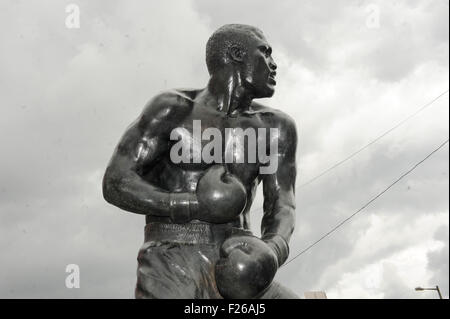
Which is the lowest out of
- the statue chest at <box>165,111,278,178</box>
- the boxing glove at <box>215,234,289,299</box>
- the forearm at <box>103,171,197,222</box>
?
the boxing glove at <box>215,234,289,299</box>

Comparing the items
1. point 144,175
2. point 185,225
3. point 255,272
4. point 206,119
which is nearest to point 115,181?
point 144,175

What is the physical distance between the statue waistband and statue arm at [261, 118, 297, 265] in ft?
1.13

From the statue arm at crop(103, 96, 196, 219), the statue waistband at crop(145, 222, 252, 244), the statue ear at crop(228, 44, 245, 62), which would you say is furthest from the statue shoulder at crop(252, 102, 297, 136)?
the statue waistband at crop(145, 222, 252, 244)

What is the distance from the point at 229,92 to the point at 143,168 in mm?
932

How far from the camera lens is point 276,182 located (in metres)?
4.84

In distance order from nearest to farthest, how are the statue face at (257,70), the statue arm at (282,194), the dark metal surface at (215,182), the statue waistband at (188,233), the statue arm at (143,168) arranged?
the dark metal surface at (215,182) → the statue arm at (143,168) → the statue waistband at (188,233) → the statue arm at (282,194) → the statue face at (257,70)

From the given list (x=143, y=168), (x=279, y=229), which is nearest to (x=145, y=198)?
(x=143, y=168)

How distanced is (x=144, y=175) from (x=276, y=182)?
3.48ft

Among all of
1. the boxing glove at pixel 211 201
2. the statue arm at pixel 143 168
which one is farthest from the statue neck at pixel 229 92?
the boxing glove at pixel 211 201

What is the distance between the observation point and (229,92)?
15.8 ft

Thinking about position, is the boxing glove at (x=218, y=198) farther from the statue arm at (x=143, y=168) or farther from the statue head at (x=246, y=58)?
the statue head at (x=246, y=58)

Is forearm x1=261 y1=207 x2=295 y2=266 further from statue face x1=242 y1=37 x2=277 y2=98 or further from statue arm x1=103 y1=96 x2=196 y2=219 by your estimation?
statue face x1=242 y1=37 x2=277 y2=98

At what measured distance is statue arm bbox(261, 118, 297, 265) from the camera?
450 centimetres

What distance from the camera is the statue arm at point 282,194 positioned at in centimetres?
450
